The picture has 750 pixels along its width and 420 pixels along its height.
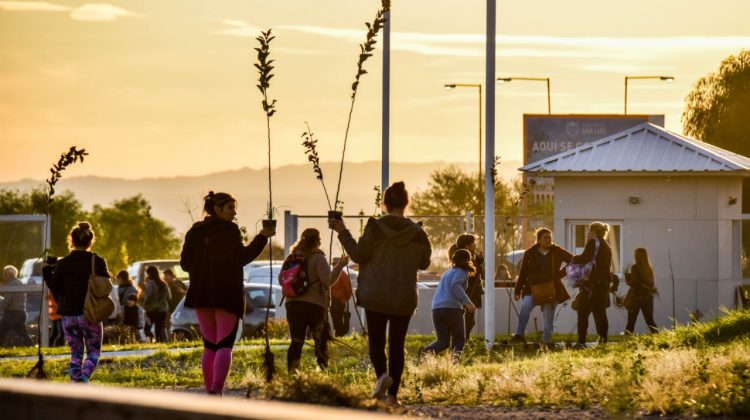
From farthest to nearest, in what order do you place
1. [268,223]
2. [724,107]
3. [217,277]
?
[724,107], [268,223], [217,277]

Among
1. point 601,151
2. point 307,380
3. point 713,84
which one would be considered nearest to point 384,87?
point 601,151

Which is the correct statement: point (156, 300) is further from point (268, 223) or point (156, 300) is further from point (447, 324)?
point (268, 223)

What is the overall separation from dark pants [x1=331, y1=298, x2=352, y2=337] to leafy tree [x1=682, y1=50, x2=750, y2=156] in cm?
3369

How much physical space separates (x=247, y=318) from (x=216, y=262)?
61.6 feet

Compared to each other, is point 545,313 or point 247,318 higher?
point 545,313

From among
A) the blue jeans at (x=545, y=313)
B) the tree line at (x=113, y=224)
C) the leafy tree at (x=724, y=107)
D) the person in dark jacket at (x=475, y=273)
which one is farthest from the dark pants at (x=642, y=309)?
the tree line at (x=113, y=224)

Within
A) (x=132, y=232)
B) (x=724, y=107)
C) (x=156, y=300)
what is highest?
(x=724, y=107)

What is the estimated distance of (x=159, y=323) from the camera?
3005cm

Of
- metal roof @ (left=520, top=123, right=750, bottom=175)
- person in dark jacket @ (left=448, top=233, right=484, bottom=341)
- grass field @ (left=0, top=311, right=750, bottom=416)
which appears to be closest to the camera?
grass field @ (left=0, top=311, right=750, bottom=416)

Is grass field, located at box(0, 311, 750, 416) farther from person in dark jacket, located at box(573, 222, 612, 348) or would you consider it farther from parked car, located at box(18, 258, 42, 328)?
parked car, located at box(18, 258, 42, 328)

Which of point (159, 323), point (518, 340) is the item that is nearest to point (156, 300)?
point (159, 323)

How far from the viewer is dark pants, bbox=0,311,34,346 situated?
27469 millimetres

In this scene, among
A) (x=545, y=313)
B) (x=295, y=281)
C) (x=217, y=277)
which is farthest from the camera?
(x=545, y=313)

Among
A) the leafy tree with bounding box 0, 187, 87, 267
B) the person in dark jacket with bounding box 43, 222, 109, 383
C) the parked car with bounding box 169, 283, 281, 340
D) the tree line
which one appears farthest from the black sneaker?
the tree line
